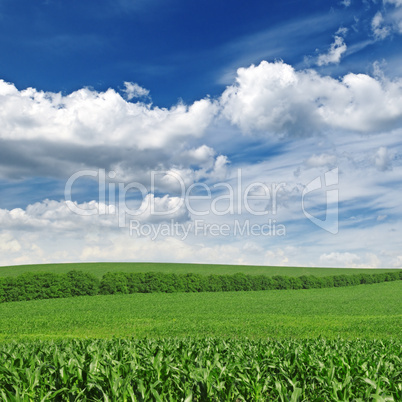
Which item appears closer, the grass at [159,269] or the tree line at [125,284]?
the tree line at [125,284]

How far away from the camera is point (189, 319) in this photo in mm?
34719

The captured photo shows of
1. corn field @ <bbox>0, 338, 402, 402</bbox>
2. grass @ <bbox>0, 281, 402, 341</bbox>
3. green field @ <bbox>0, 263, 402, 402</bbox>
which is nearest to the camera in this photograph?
corn field @ <bbox>0, 338, 402, 402</bbox>

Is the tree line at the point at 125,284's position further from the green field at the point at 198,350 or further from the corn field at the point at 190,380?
the corn field at the point at 190,380

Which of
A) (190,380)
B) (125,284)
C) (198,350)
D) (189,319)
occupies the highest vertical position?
(190,380)

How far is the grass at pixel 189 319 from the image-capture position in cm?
2738

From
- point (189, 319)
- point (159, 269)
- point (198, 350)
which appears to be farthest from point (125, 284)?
point (198, 350)

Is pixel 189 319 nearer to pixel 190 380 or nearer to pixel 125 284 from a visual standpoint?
pixel 190 380

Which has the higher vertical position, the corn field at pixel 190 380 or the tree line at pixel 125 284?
the corn field at pixel 190 380

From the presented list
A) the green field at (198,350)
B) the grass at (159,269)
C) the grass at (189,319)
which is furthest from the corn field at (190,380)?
the grass at (159,269)

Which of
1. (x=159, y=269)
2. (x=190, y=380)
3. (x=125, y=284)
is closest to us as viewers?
(x=190, y=380)

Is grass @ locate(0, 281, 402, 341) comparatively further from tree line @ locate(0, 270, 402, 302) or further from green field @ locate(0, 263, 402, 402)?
tree line @ locate(0, 270, 402, 302)

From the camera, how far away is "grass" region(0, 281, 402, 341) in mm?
27375

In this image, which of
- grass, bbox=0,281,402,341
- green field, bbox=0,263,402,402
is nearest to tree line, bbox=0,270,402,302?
grass, bbox=0,281,402,341

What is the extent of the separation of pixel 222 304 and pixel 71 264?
261ft
